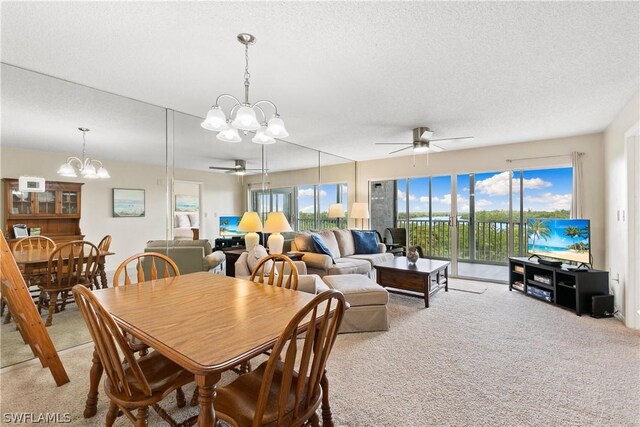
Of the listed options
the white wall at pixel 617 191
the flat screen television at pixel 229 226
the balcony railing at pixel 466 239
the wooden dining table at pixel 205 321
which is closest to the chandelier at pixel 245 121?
the wooden dining table at pixel 205 321

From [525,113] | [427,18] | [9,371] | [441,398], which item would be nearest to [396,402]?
[441,398]

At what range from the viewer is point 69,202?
2.70m

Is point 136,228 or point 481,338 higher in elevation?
point 136,228

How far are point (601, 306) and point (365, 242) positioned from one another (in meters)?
3.20

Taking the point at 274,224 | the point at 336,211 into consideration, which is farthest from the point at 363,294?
the point at 336,211

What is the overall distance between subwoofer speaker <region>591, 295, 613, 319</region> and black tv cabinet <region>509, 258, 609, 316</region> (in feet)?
0.34

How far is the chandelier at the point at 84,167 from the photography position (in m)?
2.67

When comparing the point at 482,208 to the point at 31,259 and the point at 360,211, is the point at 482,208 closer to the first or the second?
the point at 360,211

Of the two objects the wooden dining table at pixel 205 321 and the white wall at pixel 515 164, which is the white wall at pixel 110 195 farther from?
the white wall at pixel 515 164

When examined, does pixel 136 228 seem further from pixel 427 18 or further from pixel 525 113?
pixel 525 113

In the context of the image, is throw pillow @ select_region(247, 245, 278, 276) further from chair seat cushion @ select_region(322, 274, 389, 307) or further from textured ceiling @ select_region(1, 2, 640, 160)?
textured ceiling @ select_region(1, 2, 640, 160)

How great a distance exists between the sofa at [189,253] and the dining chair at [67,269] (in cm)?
51

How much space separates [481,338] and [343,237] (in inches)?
115

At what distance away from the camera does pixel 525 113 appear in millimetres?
3359
